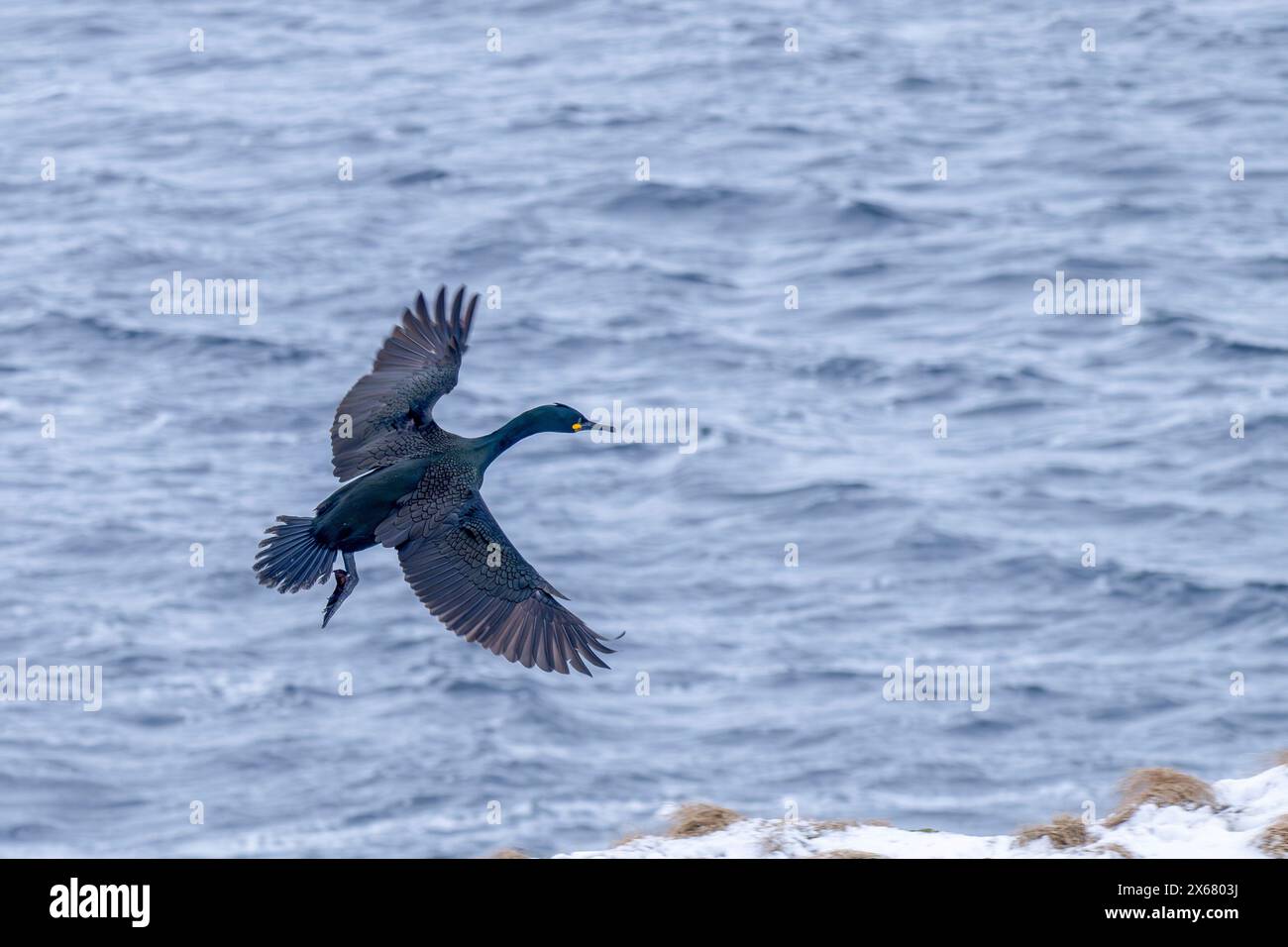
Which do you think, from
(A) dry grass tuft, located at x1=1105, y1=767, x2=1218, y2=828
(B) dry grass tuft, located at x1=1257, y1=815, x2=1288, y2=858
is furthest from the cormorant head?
(B) dry grass tuft, located at x1=1257, y1=815, x2=1288, y2=858

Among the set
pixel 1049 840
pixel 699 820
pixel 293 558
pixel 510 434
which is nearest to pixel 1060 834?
pixel 1049 840

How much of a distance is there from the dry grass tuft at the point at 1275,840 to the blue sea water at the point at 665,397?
51.3 feet

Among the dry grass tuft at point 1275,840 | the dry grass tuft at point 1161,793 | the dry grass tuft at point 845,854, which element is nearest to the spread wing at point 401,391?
the dry grass tuft at point 845,854

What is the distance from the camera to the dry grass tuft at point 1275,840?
9938 millimetres

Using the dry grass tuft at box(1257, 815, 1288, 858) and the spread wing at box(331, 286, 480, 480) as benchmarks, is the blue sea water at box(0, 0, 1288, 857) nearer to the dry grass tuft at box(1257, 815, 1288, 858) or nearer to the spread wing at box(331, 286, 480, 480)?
the spread wing at box(331, 286, 480, 480)

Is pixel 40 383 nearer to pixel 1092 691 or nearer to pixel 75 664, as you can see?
pixel 75 664

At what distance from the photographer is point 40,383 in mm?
39188

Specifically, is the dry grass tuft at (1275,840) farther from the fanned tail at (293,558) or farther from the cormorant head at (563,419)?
the fanned tail at (293,558)

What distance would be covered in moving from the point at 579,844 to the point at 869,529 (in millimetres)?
9578

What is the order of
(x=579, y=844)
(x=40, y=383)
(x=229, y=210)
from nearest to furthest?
1. (x=579, y=844)
2. (x=40, y=383)
3. (x=229, y=210)

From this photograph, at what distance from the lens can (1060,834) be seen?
10.6 meters

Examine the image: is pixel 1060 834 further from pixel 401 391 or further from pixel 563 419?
pixel 401 391
